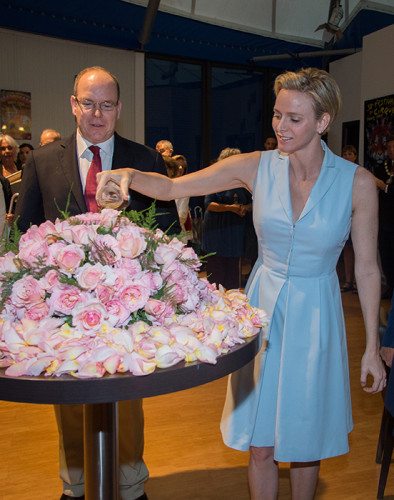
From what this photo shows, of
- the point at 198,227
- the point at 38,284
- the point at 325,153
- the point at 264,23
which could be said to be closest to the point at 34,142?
the point at 198,227

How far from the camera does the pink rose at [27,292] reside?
1.20m

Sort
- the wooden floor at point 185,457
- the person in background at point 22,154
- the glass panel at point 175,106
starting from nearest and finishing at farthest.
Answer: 1. the wooden floor at point 185,457
2. the person in background at point 22,154
3. the glass panel at point 175,106

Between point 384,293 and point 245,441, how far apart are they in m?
5.23

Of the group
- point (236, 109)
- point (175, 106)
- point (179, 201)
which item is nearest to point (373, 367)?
point (179, 201)

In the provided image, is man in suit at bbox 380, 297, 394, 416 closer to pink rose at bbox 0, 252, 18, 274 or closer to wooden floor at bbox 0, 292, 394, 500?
wooden floor at bbox 0, 292, 394, 500

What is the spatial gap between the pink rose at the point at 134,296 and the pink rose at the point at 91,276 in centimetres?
6

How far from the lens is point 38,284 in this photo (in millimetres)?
1206

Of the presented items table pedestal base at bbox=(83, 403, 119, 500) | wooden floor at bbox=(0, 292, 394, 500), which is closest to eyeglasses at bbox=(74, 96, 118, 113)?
table pedestal base at bbox=(83, 403, 119, 500)

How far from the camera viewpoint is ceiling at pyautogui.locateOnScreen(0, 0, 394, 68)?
26.1 ft

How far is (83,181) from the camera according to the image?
2262 mm

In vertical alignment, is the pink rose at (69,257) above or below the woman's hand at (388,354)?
above

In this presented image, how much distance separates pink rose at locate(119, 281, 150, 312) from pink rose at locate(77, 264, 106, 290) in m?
0.06

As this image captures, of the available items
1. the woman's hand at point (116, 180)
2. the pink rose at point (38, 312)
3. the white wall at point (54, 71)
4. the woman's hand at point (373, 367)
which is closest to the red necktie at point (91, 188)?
the woman's hand at point (116, 180)

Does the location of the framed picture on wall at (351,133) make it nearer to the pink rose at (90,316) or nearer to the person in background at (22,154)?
the person in background at (22,154)
